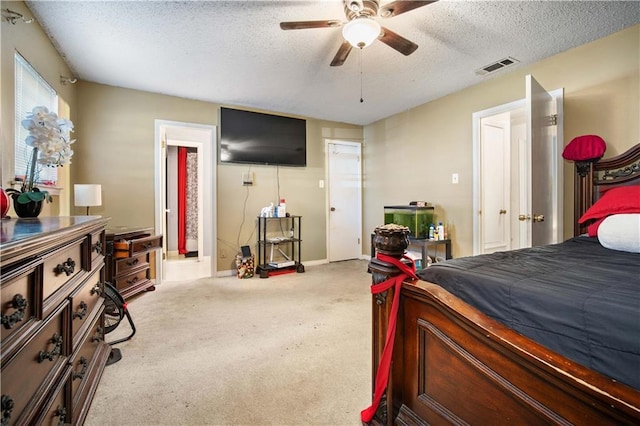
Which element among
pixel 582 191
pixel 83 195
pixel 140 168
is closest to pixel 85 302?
pixel 83 195

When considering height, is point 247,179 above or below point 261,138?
below

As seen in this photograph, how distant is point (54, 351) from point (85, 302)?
0.45 m

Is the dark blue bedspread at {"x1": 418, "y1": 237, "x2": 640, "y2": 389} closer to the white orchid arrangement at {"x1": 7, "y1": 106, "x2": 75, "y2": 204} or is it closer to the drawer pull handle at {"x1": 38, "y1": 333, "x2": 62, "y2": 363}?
the drawer pull handle at {"x1": 38, "y1": 333, "x2": 62, "y2": 363}

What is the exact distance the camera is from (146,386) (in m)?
1.55

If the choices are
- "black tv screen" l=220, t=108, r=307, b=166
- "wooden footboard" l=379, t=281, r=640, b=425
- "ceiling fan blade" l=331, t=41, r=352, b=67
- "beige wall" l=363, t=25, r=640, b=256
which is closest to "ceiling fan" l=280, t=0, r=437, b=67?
"ceiling fan blade" l=331, t=41, r=352, b=67

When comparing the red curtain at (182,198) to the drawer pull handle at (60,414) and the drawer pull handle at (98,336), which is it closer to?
the drawer pull handle at (98,336)

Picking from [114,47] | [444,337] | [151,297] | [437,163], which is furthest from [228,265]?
[444,337]

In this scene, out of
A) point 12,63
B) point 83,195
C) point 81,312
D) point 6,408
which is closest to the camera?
point 6,408

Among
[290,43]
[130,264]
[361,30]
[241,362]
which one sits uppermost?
[290,43]

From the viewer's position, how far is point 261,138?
4129 millimetres

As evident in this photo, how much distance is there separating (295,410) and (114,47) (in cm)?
313

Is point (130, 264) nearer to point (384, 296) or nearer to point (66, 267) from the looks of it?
point (66, 267)

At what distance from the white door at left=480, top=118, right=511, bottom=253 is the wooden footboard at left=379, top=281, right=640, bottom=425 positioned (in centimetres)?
302

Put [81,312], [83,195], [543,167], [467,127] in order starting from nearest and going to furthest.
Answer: [81,312] → [543,167] → [83,195] → [467,127]
